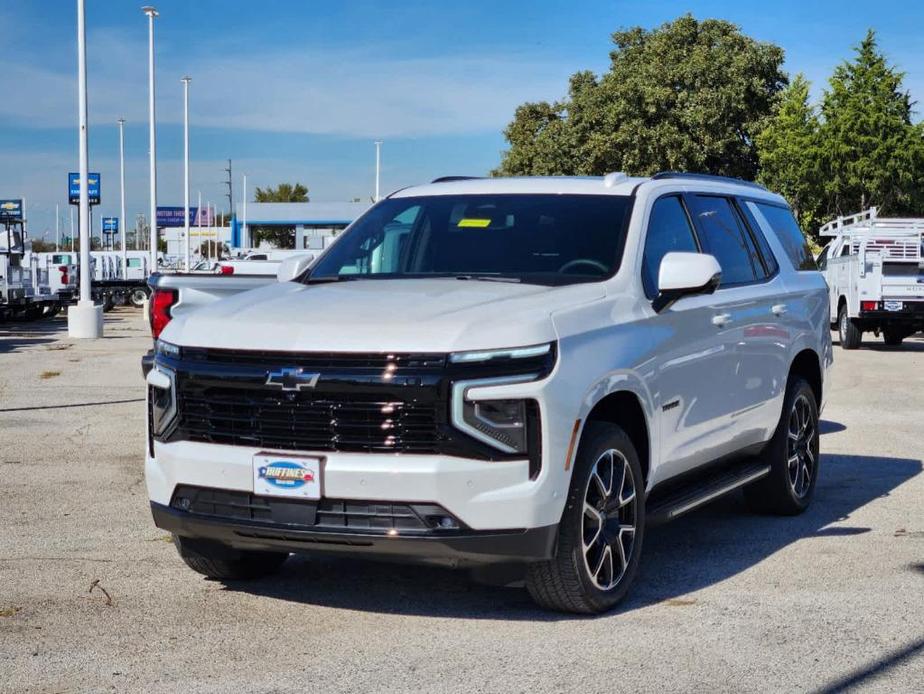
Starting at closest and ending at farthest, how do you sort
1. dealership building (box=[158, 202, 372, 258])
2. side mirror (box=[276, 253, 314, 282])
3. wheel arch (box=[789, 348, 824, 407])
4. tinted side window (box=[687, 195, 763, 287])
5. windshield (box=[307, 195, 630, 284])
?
windshield (box=[307, 195, 630, 284]) → side mirror (box=[276, 253, 314, 282]) → tinted side window (box=[687, 195, 763, 287]) → wheel arch (box=[789, 348, 824, 407]) → dealership building (box=[158, 202, 372, 258])

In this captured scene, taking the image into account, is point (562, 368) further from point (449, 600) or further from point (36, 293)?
point (36, 293)

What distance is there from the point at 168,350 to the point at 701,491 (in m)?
2.75

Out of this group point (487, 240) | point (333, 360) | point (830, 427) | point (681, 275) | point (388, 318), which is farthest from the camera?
point (830, 427)

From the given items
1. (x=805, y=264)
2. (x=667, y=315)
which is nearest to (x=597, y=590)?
(x=667, y=315)

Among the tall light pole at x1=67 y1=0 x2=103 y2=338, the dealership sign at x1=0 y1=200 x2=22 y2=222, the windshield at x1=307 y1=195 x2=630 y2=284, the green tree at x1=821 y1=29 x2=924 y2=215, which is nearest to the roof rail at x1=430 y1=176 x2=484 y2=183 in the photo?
the windshield at x1=307 y1=195 x2=630 y2=284

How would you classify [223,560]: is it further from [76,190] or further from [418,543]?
[76,190]

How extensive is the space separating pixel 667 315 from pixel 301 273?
192cm

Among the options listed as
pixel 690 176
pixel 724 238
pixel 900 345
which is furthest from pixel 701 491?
pixel 900 345

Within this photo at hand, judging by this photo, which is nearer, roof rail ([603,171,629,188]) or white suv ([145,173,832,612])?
white suv ([145,173,832,612])

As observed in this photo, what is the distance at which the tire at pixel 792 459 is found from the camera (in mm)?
7848

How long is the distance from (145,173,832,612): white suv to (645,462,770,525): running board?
0.07 ft

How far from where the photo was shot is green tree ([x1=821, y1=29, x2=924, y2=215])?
3894cm

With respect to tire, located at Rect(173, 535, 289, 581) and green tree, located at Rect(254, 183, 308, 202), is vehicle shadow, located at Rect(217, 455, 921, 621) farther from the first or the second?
green tree, located at Rect(254, 183, 308, 202)

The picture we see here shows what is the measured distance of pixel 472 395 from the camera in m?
4.99
